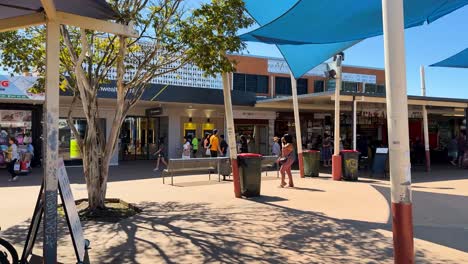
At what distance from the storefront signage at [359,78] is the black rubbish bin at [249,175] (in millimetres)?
30401

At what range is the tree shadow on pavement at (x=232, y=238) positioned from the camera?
600cm

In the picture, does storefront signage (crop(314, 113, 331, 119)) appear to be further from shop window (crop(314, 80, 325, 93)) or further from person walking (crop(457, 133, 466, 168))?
shop window (crop(314, 80, 325, 93))

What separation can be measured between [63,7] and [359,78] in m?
37.8

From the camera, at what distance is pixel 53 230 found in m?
4.85

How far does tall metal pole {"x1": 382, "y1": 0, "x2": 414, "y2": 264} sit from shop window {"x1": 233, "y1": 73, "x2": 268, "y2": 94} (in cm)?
3009

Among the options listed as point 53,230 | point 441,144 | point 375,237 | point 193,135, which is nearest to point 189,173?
point 193,135

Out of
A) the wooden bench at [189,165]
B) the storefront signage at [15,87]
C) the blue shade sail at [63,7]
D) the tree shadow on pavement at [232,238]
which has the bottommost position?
the tree shadow on pavement at [232,238]

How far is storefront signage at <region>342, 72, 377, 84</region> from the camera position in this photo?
132 ft

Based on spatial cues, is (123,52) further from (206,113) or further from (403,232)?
(206,113)

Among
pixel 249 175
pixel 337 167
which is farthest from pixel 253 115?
pixel 249 175

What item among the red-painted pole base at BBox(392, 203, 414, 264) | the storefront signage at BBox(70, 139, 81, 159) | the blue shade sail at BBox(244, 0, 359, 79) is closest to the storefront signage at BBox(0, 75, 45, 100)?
the storefront signage at BBox(70, 139, 81, 159)

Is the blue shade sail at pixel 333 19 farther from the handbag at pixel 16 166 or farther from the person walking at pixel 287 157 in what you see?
the handbag at pixel 16 166

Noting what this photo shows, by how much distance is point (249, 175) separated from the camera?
11.0 m

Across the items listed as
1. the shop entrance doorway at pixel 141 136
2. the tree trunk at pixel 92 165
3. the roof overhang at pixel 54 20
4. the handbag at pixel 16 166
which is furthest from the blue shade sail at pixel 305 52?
the shop entrance doorway at pixel 141 136
